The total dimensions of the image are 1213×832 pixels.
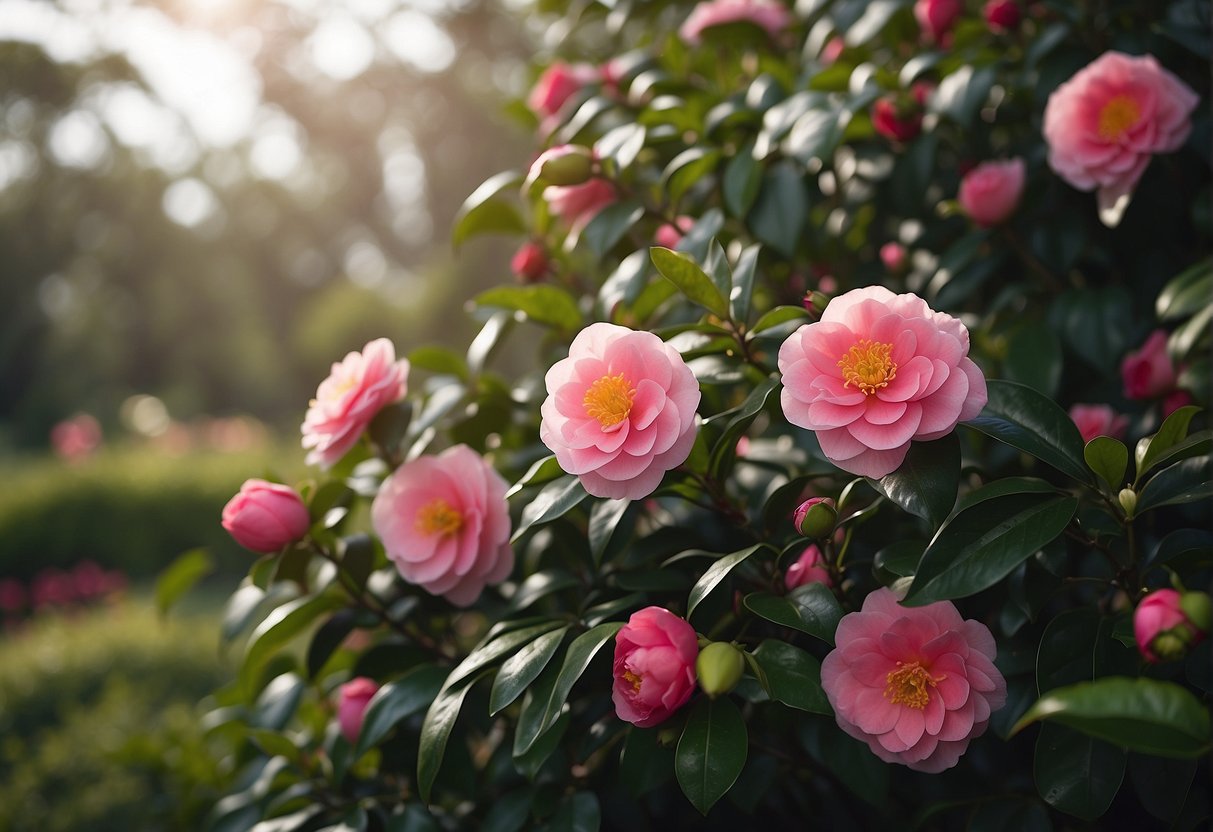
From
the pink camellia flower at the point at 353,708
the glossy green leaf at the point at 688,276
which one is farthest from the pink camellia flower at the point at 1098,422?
the pink camellia flower at the point at 353,708

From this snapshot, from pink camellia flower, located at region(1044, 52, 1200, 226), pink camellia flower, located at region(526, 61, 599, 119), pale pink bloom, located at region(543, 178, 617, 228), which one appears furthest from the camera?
pink camellia flower, located at region(526, 61, 599, 119)

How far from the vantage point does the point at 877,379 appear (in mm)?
667

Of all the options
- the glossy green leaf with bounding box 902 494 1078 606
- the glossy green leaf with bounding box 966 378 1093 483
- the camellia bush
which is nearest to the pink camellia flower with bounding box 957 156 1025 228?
the camellia bush

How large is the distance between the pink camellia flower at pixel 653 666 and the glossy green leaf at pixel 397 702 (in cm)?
27

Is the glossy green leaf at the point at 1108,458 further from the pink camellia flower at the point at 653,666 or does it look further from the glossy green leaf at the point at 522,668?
the glossy green leaf at the point at 522,668

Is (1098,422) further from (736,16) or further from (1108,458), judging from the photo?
(736,16)

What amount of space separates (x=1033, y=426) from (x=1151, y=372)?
0.38 metres

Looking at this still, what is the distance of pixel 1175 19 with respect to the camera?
3.70ft

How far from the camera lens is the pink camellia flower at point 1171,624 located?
0.58 meters

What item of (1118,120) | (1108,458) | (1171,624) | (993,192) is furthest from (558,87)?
(1171,624)

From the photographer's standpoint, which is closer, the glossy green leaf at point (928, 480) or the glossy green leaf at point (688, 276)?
the glossy green leaf at point (928, 480)

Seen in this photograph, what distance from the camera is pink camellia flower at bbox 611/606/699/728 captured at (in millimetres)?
673

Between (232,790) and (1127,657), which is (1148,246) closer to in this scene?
(1127,657)

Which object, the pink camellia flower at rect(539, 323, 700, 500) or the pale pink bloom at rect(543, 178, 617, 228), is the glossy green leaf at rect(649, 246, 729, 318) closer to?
the pink camellia flower at rect(539, 323, 700, 500)
